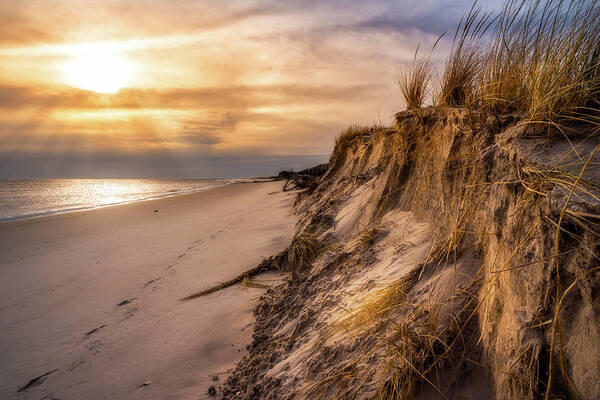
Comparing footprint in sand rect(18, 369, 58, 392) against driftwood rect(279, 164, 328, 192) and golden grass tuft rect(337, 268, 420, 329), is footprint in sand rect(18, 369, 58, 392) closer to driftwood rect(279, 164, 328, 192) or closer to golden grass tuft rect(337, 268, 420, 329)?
golden grass tuft rect(337, 268, 420, 329)

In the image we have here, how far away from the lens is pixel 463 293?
1805mm

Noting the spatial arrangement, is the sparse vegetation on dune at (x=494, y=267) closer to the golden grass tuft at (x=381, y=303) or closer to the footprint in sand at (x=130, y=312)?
the golden grass tuft at (x=381, y=303)

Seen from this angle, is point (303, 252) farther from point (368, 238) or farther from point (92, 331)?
point (92, 331)

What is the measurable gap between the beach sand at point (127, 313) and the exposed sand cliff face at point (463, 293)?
1.85ft

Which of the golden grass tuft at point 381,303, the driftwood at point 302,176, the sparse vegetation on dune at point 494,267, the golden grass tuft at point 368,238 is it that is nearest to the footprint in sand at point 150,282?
the sparse vegetation on dune at point 494,267

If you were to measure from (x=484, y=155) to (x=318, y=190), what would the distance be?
708 centimetres

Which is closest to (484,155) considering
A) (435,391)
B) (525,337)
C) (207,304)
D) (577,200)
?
(577,200)

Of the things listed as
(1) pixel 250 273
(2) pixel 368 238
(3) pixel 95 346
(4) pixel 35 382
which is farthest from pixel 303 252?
(4) pixel 35 382

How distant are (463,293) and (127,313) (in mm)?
4049

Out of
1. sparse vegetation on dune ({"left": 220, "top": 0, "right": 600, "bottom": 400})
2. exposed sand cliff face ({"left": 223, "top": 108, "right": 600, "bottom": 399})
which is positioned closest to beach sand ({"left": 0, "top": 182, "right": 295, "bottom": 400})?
exposed sand cliff face ({"left": 223, "top": 108, "right": 600, "bottom": 399})

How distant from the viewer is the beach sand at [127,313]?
9.13 feet

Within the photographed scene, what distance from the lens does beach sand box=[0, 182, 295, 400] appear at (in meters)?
2.78

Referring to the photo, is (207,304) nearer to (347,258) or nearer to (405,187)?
(347,258)

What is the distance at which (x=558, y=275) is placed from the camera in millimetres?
1197
